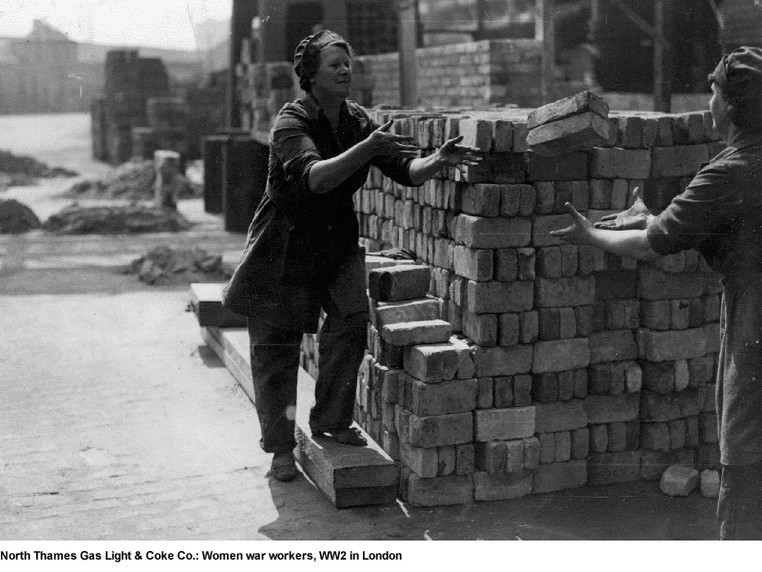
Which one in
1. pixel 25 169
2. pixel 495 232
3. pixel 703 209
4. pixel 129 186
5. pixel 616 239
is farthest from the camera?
pixel 25 169

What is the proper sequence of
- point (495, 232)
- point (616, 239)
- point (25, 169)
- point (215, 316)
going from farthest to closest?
point (25, 169) → point (215, 316) → point (495, 232) → point (616, 239)

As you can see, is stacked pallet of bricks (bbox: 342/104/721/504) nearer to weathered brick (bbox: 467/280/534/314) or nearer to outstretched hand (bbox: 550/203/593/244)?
weathered brick (bbox: 467/280/534/314)

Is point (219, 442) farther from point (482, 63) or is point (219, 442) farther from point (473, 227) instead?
point (482, 63)

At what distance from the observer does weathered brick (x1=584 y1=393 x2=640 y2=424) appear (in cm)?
509

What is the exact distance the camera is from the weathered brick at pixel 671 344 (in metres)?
5.08

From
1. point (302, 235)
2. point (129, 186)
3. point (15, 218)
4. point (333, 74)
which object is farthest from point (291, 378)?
point (129, 186)

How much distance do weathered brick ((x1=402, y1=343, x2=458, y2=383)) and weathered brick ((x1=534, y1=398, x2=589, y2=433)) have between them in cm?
49

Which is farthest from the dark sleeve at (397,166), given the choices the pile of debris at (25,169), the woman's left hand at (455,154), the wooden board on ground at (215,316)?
the pile of debris at (25,169)

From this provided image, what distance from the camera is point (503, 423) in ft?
15.9

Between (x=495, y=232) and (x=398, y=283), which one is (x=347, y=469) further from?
(x=495, y=232)

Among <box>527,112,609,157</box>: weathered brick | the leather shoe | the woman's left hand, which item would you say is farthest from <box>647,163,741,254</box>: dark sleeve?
the leather shoe

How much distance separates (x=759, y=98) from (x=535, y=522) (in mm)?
2059

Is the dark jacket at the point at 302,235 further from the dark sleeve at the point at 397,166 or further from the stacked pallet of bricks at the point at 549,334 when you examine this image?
the stacked pallet of bricks at the point at 549,334

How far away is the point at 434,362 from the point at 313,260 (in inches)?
29.1
